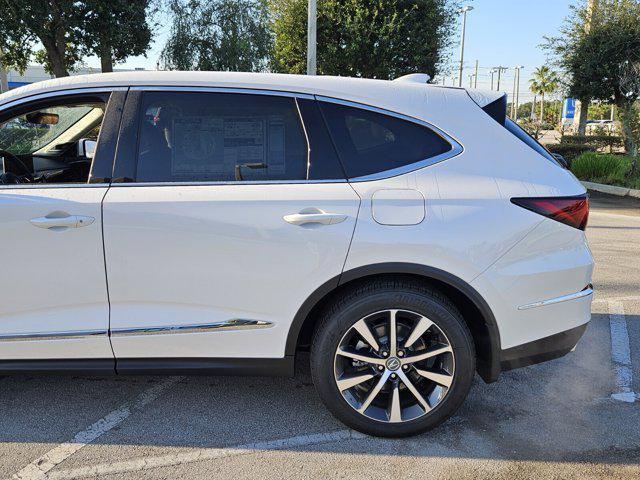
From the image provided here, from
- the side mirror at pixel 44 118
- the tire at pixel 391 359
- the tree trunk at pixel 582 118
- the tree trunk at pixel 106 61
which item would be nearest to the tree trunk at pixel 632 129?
the tree trunk at pixel 582 118

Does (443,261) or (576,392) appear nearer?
(443,261)

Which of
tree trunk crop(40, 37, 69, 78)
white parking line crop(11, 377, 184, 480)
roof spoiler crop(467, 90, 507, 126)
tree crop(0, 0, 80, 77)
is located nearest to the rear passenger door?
white parking line crop(11, 377, 184, 480)

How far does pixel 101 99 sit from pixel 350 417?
2058 millimetres

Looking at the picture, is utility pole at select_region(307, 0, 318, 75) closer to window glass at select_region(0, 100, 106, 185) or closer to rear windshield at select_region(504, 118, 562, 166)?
window glass at select_region(0, 100, 106, 185)

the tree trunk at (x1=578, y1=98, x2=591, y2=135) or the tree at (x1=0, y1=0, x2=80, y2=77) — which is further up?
the tree at (x1=0, y1=0, x2=80, y2=77)

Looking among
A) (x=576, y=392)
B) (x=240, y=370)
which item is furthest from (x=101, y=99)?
(x=576, y=392)

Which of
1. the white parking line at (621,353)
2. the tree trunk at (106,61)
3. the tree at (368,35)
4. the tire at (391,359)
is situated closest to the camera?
the tire at (391,359)

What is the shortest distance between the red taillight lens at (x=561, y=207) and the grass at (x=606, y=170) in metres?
12.3

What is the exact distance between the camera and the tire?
106 inches

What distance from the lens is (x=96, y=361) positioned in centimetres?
277

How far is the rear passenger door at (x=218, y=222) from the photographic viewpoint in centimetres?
262

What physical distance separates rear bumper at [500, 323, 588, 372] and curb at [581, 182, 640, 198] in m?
11.6

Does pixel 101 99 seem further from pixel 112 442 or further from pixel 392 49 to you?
pixel 392 49

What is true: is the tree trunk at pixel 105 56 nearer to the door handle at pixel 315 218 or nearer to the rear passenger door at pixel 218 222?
the rear passenger door at pixel 218 222
